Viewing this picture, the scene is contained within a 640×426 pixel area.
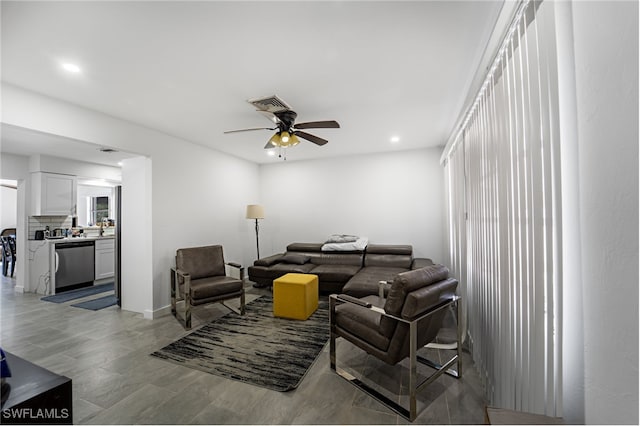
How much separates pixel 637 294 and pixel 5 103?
165 inches

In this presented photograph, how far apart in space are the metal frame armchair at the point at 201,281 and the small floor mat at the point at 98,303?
53.4 inches

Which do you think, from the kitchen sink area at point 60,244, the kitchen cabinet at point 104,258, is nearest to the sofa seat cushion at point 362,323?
the kitchen sink area at point 60,244

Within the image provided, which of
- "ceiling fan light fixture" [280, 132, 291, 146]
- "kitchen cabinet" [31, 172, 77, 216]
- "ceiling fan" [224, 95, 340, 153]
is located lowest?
"kitchen cabinet" [31, 172, 77, 216]

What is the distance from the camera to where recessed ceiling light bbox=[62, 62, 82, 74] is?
210 cm

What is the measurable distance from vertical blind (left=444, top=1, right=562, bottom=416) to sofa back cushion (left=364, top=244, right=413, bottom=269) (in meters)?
2.30

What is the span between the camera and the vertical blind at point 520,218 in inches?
40.4

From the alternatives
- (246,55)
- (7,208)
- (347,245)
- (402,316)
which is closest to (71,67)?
(246,55)

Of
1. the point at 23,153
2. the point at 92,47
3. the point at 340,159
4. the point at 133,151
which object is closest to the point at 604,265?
the point at 92,47

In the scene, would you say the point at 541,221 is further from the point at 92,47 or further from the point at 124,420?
the point at 92,47

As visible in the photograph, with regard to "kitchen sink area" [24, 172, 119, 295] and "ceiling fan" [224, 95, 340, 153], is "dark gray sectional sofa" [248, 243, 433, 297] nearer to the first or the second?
"ceiling fan" [224, 95, 340, 153]

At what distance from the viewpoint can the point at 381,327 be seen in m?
1.96

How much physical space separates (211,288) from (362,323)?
2180mm

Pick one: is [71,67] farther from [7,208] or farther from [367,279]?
[7,208]

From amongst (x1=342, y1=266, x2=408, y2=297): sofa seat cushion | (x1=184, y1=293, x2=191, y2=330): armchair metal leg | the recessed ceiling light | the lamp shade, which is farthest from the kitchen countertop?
(x1=342, y1=266, x2=408, y2=297): sofa seat cushion
